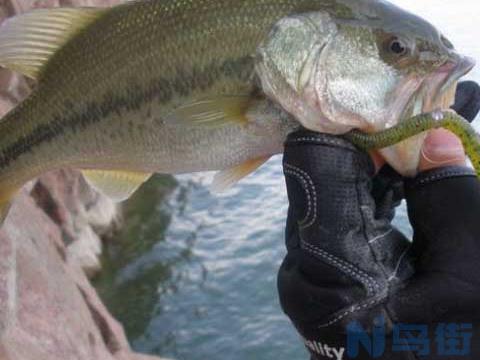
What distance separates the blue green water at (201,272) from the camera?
294 inches

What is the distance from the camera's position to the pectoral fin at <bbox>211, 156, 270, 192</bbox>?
7.48ft

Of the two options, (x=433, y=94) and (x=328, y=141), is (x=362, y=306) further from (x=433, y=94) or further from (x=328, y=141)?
(x=433, y=94)

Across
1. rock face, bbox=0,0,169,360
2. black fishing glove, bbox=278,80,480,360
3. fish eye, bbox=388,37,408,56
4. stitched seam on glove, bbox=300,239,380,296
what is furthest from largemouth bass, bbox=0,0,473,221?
rock face, bbox=0,0,169,360

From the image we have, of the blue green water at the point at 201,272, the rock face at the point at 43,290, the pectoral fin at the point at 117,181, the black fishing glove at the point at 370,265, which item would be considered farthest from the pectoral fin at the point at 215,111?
the blue green water at the point at 201,272

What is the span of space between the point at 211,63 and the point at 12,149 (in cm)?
88

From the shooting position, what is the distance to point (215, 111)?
211 cm

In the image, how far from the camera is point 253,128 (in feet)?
7.01

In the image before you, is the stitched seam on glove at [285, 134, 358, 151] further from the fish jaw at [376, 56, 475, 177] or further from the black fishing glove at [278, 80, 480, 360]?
the fish jaw at [376, 56, 475, 177]

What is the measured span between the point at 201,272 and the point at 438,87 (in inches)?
281

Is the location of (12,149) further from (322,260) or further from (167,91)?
(322,260)

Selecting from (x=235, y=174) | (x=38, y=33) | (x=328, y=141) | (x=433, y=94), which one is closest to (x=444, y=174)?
(x=433, y=94)

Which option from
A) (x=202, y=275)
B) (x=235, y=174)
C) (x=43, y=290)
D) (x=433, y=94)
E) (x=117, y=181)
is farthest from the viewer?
(x=202, y=275)

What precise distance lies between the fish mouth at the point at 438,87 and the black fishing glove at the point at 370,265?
0.77ft

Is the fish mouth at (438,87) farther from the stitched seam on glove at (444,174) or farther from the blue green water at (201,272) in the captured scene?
the blue green water at (201,272)
